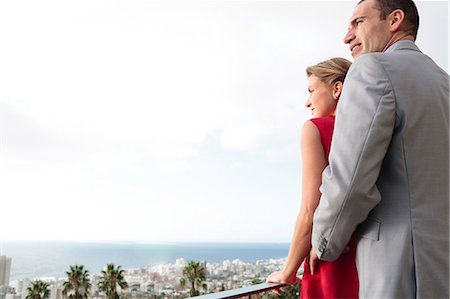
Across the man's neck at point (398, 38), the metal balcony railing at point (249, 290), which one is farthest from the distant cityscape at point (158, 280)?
the man's neck at point (398, 38)

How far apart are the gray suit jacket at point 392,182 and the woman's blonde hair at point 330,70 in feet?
1.39

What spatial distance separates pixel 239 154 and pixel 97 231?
1216 centimetres

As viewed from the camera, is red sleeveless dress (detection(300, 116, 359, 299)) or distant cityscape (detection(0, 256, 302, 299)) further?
distant cityscape (detection(0, 256, 302, 299))

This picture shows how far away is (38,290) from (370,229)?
24.5 meters

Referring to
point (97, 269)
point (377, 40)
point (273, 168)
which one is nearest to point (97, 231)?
point (97, 269)

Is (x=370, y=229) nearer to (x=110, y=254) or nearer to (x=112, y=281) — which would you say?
(x=112, y=281)

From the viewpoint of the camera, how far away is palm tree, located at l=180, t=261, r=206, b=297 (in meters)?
21.7

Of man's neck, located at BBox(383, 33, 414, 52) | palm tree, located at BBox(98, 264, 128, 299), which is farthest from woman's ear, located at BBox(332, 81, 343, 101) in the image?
palm tree, located at BBox(98, 264, 128, 299)

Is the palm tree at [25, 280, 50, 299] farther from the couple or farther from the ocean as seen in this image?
the couple

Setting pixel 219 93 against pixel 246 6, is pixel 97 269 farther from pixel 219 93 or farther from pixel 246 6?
pixel 246 6

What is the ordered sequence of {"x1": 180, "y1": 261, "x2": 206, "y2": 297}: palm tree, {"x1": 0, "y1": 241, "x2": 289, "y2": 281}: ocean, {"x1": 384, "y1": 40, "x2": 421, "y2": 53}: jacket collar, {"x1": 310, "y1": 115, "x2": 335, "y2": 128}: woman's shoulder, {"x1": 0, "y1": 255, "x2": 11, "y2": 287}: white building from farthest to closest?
{"x1": 0, "y1": 241, "x2": 289, "y2": 281}: ocean
{"x1": 180, "y1": 261, "x2": 206, "y2": 297}: palm tree
{"x1": 0, "y1": 255, "x2": 11, "y2": 287}: white building
{"x1": 310, "y1": 115, "x2": 335, "y2": 128}: woman's shoulder
{"x1": 384, "y1": 40, "x2": 421, "y2": 53}: jacket collar

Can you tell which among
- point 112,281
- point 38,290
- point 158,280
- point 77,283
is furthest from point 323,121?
point 112,281

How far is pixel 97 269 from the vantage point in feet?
94.3

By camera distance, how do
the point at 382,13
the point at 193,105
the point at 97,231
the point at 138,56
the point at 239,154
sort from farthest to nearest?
the point at 239,154 < the point at 97,231 < the point at 193,105 < the point at 138,56 < the point at 382,13
